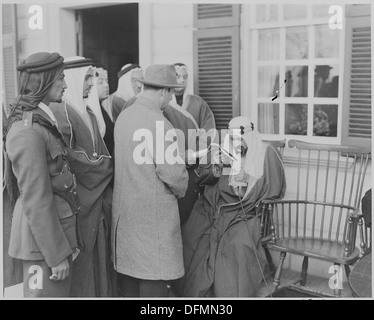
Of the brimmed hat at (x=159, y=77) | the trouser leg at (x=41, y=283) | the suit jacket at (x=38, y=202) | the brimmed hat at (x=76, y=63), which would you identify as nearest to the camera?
the suit jacket at (x=38, y=202)

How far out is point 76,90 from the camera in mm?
2178

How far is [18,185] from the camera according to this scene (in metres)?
1.82

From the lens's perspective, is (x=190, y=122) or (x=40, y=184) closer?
(x=40, y=184)

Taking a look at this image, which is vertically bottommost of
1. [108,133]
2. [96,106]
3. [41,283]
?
[41,283]

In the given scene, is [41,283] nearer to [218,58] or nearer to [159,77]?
[159,77]

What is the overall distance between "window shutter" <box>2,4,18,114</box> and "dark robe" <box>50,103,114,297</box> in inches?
19.4

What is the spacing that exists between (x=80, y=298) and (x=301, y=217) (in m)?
1.20

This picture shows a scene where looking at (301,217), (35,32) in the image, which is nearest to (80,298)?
(301,217)

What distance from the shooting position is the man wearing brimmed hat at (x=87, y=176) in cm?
211

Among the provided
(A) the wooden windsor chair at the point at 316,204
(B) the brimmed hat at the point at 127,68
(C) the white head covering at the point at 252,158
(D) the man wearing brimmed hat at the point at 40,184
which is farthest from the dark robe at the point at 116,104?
(A) the wooden windsor chair at the point at 316,204

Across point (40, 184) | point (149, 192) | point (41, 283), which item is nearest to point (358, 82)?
point (149, 192)

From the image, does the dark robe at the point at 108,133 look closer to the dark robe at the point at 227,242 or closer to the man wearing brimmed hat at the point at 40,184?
the man wearing brimmed hat at the point at 40,184

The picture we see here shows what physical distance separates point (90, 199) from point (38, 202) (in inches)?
15.3

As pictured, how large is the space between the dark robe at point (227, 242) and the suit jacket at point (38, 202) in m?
0.74
